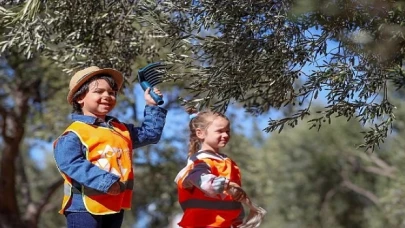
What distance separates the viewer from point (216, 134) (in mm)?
5742

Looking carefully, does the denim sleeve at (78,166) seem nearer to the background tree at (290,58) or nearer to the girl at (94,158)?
the girl at (94,158)

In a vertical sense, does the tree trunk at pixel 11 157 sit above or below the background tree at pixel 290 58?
above

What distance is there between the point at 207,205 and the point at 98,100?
120 cm

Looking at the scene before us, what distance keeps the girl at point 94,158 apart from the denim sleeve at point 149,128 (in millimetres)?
114

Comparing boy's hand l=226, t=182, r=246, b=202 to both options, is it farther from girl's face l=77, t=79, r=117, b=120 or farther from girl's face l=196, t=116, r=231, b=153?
girl's face l=77, t=79, r=117, b=120

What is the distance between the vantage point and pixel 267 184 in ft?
92.7

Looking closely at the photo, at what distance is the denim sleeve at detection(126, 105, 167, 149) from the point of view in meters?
5.08

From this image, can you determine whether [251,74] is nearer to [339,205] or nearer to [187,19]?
[187,19]

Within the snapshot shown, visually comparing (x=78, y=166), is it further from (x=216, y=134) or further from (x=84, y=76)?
(x=216, y=134)

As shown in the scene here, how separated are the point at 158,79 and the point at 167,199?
612 inches

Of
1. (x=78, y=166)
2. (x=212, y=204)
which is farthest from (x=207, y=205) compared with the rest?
(x=78, y=166)

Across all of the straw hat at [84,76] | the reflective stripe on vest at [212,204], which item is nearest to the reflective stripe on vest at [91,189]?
the straw hat at [84,76]

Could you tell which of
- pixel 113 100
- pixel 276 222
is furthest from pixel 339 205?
pixel 113 100

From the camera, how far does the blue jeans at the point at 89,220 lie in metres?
4.60
